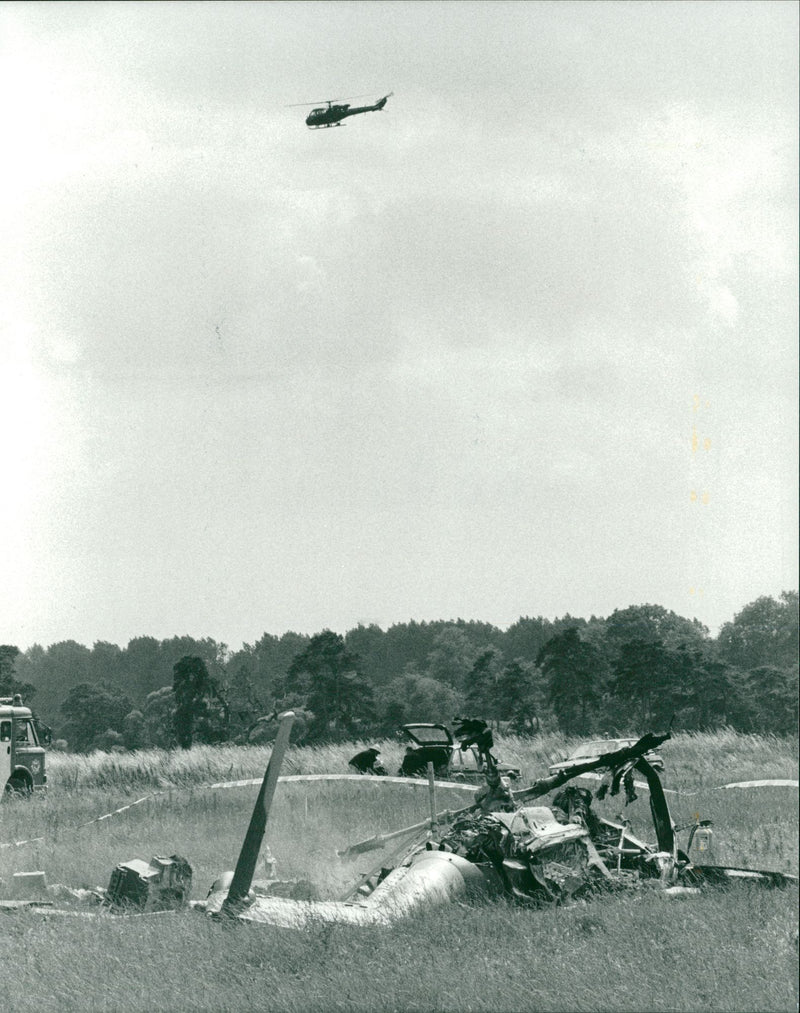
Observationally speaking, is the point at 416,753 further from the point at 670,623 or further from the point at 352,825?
the point at 670,623

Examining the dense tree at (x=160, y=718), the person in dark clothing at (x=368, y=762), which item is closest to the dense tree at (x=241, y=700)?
the dense tree at (x=160, y=718)

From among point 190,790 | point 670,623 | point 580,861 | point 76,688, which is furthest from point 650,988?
point 670,623

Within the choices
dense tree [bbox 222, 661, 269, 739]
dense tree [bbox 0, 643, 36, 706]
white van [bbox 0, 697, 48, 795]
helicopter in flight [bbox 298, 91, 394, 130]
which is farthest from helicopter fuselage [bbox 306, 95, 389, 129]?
dense tree [bbox 222, 661, 269, 739]

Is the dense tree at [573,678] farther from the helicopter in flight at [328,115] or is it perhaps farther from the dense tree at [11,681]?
the helicopter in flight at [328,115]

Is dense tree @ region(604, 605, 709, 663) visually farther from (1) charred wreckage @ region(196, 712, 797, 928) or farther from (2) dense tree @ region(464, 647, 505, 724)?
(1) charred wreckage @ region(196, 712, 797, 928)

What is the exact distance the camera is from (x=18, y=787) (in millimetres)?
23953

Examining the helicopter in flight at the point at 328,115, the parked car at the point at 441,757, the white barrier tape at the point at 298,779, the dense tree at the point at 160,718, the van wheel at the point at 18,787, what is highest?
the helicopter in flight at the point at 328,115

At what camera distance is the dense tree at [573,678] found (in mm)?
31062

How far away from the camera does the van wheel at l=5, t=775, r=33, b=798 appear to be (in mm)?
22981

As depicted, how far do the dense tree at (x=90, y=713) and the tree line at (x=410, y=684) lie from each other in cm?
4

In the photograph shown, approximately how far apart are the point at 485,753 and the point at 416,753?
0.57 m

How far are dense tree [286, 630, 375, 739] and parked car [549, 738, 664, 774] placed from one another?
18768 millimetres

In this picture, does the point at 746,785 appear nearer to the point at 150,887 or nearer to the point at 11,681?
the point at 150,887

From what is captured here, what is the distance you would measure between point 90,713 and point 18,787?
5588 millimetres
